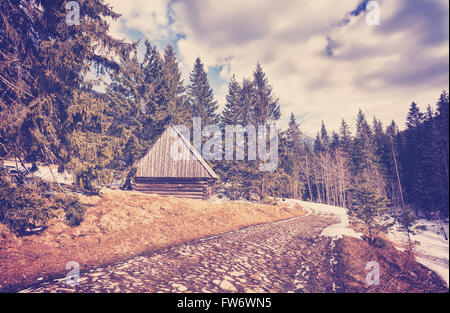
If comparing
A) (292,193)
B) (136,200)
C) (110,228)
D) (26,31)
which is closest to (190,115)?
(136,200)

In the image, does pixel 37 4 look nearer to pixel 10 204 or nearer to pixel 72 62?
pixel 72 62

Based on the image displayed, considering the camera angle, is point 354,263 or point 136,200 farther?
point 136,200

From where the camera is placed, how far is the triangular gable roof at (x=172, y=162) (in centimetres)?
1487

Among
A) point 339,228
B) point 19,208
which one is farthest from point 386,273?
point 19,208

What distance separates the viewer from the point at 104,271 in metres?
4.15

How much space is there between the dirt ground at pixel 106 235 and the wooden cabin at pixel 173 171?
10.6 ft

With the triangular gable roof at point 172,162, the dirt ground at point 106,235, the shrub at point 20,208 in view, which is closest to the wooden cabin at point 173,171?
the triangular gable roof at point 172,162

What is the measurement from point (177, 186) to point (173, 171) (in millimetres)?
1323

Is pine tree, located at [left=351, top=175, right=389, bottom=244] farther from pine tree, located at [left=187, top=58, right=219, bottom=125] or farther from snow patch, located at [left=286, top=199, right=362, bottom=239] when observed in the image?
pine tree, located at [left=187, top=58, right=219, bottom=125]

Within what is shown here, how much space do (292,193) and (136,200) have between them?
4147 cm

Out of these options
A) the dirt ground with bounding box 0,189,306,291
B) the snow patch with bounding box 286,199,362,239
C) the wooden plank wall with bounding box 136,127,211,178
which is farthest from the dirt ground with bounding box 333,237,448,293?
the wooden plank wall with bounding box 136,127,211,178

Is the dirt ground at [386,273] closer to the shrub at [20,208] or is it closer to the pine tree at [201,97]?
the shrub at [20,208]

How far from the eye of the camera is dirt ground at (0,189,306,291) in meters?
4.45

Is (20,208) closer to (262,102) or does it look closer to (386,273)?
(386,273)
